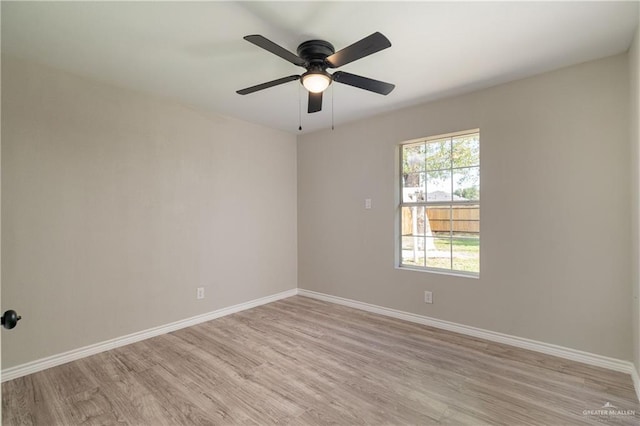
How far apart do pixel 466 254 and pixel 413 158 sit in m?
1.25

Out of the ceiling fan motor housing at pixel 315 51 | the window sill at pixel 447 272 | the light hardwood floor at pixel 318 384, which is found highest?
the ceiling fan motor housing at pixel 315 51

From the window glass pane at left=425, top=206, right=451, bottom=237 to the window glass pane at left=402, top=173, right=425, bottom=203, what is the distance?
0.67 ft

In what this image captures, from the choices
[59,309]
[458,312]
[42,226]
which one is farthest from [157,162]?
[458,312]

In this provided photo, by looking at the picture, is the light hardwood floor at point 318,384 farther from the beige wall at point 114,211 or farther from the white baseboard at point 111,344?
the beige wall at point 114,211

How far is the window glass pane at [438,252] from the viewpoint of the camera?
11.3 ft

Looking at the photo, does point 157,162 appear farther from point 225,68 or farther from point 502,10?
point 502,10

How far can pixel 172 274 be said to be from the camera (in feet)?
11.0

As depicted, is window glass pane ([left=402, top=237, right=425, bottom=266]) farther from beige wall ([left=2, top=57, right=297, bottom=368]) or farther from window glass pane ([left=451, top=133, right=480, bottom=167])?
beige wall ([left=2, top=57, right=297, bottom=368])

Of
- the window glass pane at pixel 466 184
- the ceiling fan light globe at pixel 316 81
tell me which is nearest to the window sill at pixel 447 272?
the window glass pane at pixel 466 184

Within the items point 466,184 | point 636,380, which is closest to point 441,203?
point 466,184

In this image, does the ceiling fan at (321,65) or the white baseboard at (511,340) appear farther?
the white baseboard at (511,340)

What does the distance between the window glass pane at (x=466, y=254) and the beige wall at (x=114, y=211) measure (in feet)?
8.08

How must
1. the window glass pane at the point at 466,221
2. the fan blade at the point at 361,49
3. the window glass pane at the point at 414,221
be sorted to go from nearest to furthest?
the fan blade at the point at 361,49 → the window glass pane at the point at 466,221 → the window glass pane at the point at 414,221

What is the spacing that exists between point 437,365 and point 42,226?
135 inches
